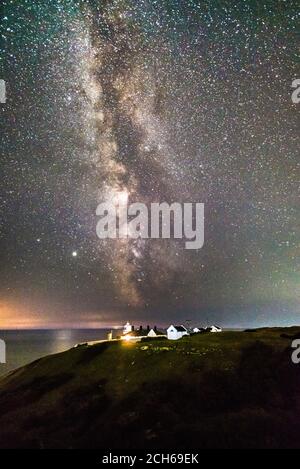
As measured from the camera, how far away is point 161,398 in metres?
47.1

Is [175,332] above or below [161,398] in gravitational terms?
above

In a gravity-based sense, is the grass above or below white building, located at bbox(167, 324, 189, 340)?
below

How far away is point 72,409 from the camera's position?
48.0m

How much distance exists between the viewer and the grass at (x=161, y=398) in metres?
40.2

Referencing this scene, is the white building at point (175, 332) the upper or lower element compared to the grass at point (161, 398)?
upper

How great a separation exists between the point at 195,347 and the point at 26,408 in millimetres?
26719

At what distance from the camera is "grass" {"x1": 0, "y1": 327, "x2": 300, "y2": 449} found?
4019 cm

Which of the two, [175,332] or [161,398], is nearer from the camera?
[161,398]

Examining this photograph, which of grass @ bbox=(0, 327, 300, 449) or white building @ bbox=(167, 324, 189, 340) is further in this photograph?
white building @ bbox=(167, 324, 189, 340)

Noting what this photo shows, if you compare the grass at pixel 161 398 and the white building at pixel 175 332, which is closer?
the grass at pixel 161 398
